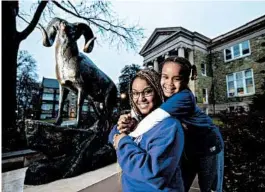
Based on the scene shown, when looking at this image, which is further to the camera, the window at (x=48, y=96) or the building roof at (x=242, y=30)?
the window at (x=48, y=96)

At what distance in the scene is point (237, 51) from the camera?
52.8 inches

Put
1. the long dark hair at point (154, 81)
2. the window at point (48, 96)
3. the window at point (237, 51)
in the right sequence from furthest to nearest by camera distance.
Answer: the window at point (48, 96)
the window at point (237, 51)
the long dark hair at point (154, 81)

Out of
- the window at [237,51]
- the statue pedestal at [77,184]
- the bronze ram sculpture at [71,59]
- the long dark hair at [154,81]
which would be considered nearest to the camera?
the long dark hair at [154,81]

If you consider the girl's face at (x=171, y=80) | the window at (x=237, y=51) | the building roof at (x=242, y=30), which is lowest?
the girl's face at (x=171, y=80)

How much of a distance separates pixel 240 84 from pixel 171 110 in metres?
1.18

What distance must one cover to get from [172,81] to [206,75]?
88 centimetres

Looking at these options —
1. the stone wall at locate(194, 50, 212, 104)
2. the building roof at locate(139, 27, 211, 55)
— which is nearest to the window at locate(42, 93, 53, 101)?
the building roof at locate(139, 27, 211, 55)

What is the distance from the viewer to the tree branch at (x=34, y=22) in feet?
4.56

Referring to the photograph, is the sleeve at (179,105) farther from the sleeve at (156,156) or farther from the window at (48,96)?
the window at (48,96)

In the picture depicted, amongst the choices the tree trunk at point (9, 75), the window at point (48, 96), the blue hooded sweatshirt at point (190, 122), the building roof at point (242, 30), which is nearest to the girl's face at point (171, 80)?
the blue hooded sweatshirt at point (190, 122)

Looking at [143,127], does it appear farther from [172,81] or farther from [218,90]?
[218,90]

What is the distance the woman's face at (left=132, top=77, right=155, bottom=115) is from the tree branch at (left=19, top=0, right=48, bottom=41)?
4.57 ft

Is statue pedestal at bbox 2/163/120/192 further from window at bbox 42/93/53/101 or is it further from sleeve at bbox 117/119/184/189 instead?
window at bbox 42/93/53/101

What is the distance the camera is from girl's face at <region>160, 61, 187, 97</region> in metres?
0.49
